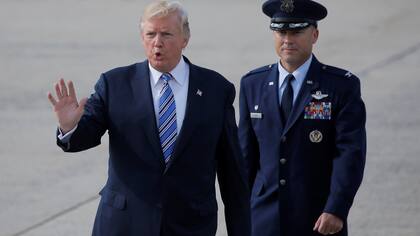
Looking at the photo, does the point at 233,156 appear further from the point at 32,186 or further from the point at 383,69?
the point at 383,69

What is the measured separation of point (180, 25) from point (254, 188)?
1339 mm

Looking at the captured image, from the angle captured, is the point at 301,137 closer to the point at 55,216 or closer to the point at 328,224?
the point at 328,224

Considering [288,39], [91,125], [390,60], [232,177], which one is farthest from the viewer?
[390,60]

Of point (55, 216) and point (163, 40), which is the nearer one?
point (163, 40)

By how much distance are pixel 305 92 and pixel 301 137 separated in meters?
0.23

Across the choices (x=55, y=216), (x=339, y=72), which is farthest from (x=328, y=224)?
(x=55, y=216)

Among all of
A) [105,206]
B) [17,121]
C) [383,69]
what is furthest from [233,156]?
[383,69]

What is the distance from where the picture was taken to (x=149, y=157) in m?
4.73

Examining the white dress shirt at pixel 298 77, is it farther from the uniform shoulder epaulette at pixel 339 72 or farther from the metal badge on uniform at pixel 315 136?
the metal badge on uniform at pixel 315 136

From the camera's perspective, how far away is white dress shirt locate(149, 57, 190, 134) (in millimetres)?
4816

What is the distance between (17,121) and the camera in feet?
32.9

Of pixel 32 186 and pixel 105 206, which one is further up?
pixel 105 206

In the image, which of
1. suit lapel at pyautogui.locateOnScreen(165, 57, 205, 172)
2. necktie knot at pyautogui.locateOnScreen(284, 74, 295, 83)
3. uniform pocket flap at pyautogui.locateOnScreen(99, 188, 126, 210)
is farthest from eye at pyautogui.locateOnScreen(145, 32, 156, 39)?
necktie knot at pyautogui.locateOnScreen(284, 74, 295, 83)

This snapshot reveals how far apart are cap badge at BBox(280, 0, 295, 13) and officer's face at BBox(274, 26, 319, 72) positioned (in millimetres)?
120
